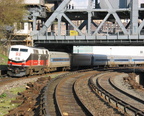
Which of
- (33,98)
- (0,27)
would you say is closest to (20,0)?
(0,27)

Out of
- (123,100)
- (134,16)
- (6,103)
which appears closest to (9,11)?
(134,16)

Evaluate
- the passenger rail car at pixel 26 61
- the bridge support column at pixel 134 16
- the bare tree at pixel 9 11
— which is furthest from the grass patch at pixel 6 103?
the bridge support column at pixel 134 16

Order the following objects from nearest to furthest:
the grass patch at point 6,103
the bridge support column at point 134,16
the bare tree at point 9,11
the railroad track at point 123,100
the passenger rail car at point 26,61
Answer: the railroad track at point 123,100
the grass patch at point 6,103
the passenger rail car at point 26,61
the bare tree at point 9,11
the bridge support column at point 134,16

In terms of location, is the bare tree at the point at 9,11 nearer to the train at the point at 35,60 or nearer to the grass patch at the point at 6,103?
the train at the point at 35,60

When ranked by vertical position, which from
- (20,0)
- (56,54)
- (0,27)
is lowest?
(56,54)

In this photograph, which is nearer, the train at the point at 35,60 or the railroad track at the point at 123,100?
the railroad track at the point at 123,100

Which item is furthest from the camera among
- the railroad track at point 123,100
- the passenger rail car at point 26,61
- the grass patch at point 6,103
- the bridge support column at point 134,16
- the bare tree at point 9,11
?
the bridge support column at point 134,16

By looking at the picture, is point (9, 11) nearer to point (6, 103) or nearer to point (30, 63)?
point (30, 63)

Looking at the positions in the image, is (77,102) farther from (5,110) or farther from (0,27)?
(0,27)

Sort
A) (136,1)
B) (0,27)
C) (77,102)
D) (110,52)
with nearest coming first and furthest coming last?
(77,102) → (0,27) → (136,1) → (110,52)

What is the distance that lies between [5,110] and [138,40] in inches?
1093

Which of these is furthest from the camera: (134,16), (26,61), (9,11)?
(134,16)

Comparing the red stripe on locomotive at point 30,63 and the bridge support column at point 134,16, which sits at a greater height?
the bridge support column at point 134,16

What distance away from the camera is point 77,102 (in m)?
15.6
